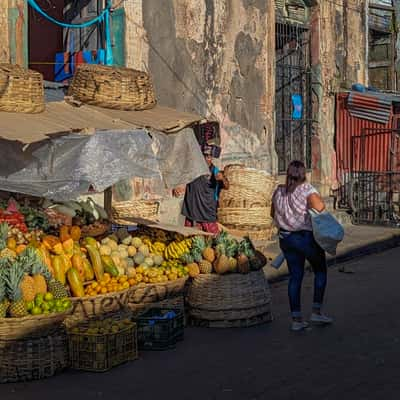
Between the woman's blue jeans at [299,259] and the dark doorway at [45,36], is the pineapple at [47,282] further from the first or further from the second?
the dark doorway at [45,36]

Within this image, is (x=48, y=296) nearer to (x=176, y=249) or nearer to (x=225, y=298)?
(x=225, y=298)

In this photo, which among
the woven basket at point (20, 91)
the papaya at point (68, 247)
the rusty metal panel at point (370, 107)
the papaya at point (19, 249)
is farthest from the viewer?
the rusty metal panel at point (370, 107)

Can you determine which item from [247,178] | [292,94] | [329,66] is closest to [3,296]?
[247,178]

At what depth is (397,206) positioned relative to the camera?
1781 cm

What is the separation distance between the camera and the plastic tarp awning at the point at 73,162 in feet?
26.5

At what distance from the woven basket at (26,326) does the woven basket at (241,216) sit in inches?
310

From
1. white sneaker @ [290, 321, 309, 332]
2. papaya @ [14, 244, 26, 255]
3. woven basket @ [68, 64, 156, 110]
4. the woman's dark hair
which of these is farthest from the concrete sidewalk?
papaya @ [14, 244, 26, 255]

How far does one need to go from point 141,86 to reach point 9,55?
250 cm

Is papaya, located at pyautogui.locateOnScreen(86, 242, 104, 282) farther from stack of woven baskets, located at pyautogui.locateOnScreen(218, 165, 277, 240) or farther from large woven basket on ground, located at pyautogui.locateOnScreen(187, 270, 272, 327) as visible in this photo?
stack of woven baskets, located at pyautogui.locateOnScreen(218, 165, 277, 240)

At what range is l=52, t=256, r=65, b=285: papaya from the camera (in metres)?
7.68

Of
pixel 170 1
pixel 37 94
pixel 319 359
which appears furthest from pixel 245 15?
pixel 319 359

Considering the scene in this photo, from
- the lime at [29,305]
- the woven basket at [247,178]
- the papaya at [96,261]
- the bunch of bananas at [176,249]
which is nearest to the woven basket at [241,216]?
the woven basket at [247,178]

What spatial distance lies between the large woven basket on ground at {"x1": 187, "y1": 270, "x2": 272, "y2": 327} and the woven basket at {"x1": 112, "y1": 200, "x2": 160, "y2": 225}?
12.0 ft

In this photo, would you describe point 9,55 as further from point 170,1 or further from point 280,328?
point 280,328
